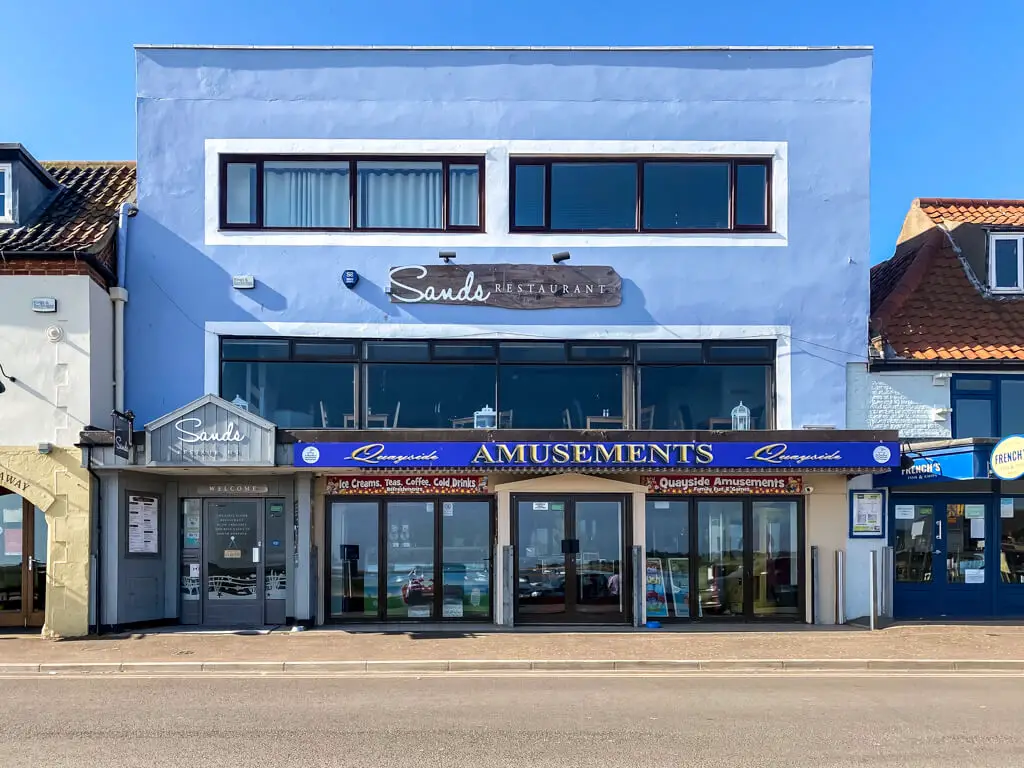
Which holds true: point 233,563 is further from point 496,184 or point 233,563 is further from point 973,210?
point 973,210

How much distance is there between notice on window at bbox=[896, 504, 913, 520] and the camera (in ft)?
51.0

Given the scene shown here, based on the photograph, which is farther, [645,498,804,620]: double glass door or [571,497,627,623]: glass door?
[645,498,804,620]: double glass door

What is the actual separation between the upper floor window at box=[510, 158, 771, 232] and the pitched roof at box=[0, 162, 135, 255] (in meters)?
6.56

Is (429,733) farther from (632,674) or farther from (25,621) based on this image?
(25,621)

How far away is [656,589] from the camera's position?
15.2m

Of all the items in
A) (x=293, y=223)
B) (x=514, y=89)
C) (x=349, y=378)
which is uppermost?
(x=514, y=89)

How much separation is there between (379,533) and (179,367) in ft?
13.5

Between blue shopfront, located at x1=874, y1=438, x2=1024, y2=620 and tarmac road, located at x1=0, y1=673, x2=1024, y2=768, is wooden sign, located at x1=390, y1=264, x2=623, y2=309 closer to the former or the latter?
blue shopfront, located at x1=874, y1=438, x2=1024, y2=620

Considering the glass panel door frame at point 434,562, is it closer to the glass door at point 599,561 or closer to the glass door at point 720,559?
the glass door at point 599,561

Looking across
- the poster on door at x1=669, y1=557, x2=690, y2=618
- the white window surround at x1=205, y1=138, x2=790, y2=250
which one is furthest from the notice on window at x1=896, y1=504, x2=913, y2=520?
the white window surround at x1=205, y1=138, x2=790, y2=250

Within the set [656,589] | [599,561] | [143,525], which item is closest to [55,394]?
[143,525]

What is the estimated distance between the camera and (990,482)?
1557 cm

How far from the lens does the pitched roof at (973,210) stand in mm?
17688

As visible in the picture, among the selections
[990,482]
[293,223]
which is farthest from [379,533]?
[990,482]
